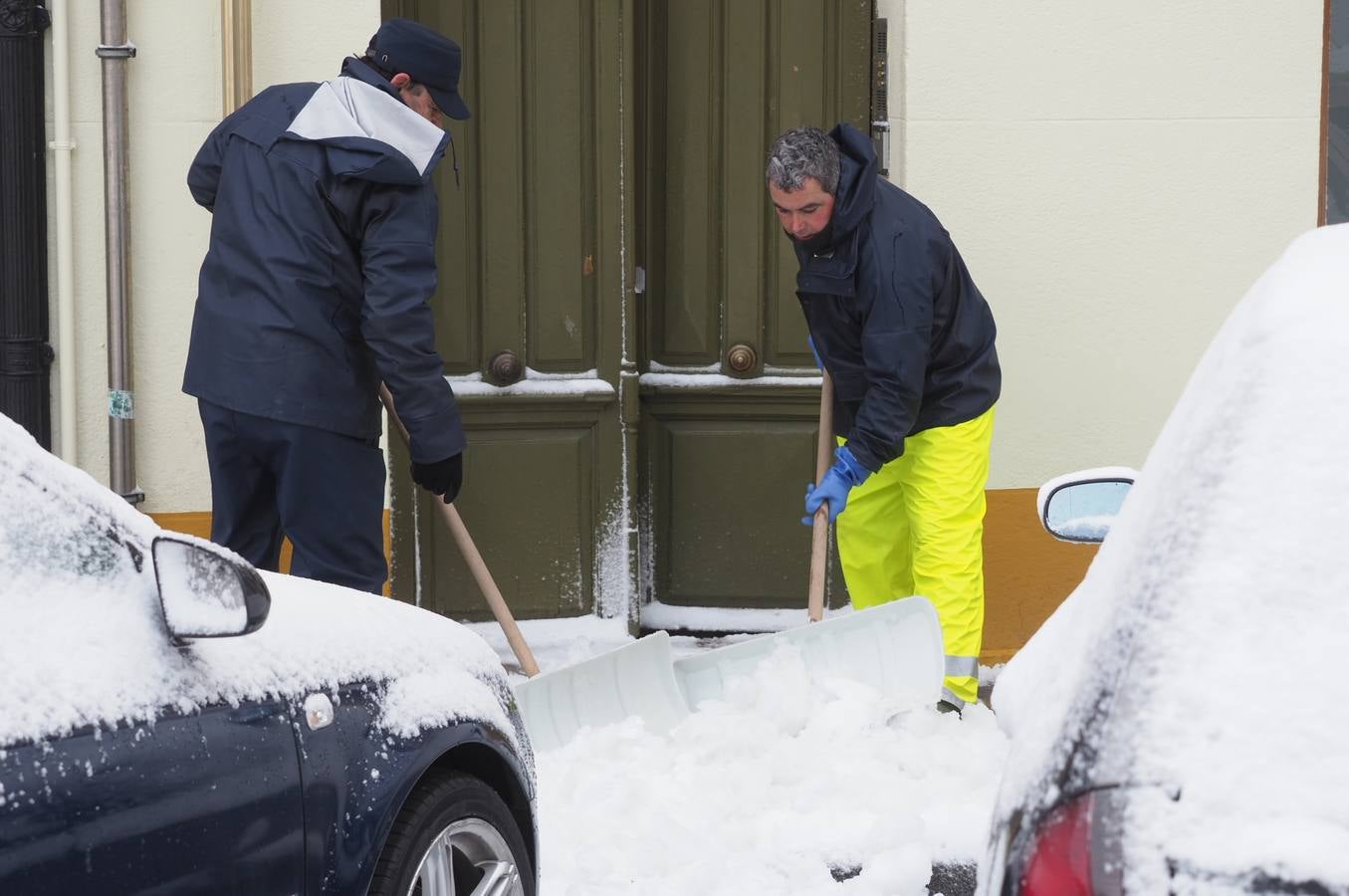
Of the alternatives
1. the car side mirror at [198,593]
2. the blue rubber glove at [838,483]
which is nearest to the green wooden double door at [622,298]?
the blue rubber glove at [838,483]

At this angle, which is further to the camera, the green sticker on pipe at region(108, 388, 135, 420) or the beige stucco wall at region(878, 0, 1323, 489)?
the beige stucco wall at region(878, 0, 1323, 489)

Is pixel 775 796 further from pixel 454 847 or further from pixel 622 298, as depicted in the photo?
pixel 622 298

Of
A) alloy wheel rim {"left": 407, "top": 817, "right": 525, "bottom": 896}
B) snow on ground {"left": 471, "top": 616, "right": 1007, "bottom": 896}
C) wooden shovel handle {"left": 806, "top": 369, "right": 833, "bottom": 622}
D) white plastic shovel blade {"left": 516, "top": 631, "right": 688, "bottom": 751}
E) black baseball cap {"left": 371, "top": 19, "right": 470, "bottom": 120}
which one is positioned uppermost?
black baseball cap {"left": 371, "top": 19, "right": 470, "bottom": 120}

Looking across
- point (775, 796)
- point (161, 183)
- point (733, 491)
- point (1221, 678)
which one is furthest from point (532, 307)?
point (1221, 678)

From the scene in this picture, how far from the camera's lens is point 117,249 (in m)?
5.93

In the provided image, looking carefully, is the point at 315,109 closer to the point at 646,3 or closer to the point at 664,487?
the point at 646,3

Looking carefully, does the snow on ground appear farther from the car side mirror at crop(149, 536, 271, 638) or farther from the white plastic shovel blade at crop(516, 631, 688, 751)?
the car side mirror at crop(149, 536, 271, 638)

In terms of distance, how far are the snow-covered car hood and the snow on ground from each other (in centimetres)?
169

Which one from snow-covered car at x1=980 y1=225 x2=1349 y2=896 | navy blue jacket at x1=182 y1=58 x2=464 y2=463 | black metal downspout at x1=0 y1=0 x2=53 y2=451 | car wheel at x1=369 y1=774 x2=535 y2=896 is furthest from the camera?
black metal downspout at x1=0 y1=0 x2=53 y2=451

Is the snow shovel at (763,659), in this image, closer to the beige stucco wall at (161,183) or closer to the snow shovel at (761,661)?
the snow shovel at (761,661)

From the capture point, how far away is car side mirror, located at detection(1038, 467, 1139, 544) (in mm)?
2926

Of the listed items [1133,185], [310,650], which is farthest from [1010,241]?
[310,650]

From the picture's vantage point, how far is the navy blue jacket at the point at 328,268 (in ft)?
15.3

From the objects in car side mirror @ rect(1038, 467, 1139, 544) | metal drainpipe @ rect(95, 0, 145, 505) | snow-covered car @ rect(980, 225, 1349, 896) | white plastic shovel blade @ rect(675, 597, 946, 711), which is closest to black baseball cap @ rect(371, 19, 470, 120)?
metal drainpipe @ rect(95, 0, 145, 505)
